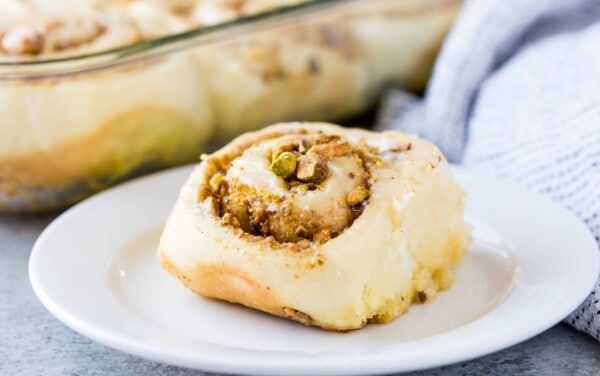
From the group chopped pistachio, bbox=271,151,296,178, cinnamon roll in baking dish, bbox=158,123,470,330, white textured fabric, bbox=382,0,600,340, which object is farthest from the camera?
white textured fabric, bbox=382,0,600,340

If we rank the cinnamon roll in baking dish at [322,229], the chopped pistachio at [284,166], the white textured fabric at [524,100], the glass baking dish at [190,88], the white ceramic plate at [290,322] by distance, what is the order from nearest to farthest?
the white ceramic plate at [290,322] → the cinnamon roll in baking dish at [322,229] → the chopped pistachio at [284,166] → the white textured fabric at [524,100] → the glass baking dish at [190,88]

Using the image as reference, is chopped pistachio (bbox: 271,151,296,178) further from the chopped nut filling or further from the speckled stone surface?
the speckled stone surface

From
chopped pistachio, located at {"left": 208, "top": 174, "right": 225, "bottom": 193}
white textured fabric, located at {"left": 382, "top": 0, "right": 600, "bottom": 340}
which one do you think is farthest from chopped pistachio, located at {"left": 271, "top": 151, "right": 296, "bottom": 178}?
white textured fabric, located at {"left": 382, "top": 0, "right": 600, "bottom": 340}

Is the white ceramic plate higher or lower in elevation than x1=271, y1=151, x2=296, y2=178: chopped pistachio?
lower

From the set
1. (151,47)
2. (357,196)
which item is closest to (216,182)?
(357,196)

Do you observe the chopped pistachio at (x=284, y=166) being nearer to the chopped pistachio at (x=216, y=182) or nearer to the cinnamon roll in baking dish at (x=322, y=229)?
the cinnamon roll in baking dish at (x=322, y=229)

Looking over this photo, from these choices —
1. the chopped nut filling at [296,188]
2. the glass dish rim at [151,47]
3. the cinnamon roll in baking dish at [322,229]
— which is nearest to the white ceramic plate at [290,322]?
the cinnamon roll in baking dish at [322,229]

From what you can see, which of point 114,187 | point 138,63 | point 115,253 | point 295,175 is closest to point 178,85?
point 138,63

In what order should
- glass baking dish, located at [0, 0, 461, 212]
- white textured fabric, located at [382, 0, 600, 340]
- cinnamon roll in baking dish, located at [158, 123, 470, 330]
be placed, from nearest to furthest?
cinnamon roll in baking dish, located at [158, 123, 470, 330], white textured fabric, located at [382, 0, 600, 340], glass baking dish, located at [0, 0, 461, 212]

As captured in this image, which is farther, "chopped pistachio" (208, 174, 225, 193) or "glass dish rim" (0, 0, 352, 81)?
"glass dish rim" (0, 0, 352, 81)
